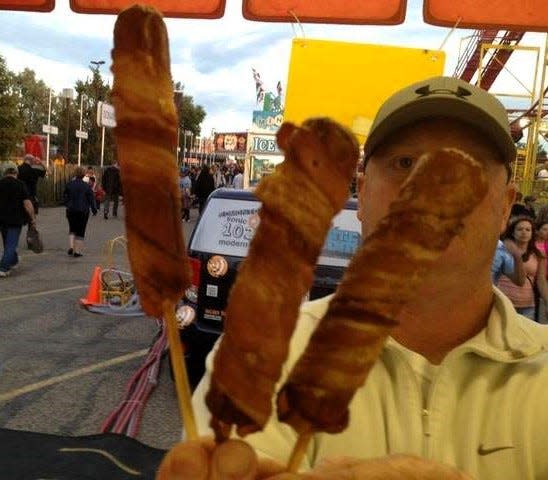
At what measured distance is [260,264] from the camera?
88 cm

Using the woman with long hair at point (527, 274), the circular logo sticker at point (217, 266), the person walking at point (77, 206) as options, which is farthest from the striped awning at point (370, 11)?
the person walking at point (77, 206)

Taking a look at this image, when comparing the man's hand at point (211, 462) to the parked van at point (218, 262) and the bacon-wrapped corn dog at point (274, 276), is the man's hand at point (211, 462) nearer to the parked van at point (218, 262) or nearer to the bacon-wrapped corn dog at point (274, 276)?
the bacon-wrapped corn dog at point (274, 276)

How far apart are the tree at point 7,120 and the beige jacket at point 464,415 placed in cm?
3158

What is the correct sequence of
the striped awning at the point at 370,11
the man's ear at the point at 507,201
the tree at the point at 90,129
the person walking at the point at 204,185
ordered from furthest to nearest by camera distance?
the tree at the point at 90,129
the person walking at the point at 204,185
the striped awning at the point at 370,11
the man's ear at the point at 507,201

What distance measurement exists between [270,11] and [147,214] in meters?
3.38

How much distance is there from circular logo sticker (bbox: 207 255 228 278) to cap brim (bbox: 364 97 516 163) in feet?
13.9

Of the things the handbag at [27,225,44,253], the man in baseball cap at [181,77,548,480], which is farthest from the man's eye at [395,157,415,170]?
the handbag at [27,225,44,253]

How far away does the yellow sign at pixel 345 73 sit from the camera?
378 cm

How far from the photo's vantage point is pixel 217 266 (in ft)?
18.0

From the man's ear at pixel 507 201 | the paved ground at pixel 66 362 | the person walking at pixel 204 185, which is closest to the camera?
the man's ear at pixel 507 201

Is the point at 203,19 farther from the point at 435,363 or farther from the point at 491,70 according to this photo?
the point at 491,70

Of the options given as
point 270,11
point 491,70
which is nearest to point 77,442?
point 270,11

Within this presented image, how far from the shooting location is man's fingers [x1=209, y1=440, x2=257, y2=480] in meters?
0.85

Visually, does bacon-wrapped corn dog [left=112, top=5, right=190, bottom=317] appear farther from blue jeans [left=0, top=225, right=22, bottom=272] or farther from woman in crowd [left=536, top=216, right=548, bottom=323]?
blue jeans [left=0, top=225, right=22, bottom=272]
